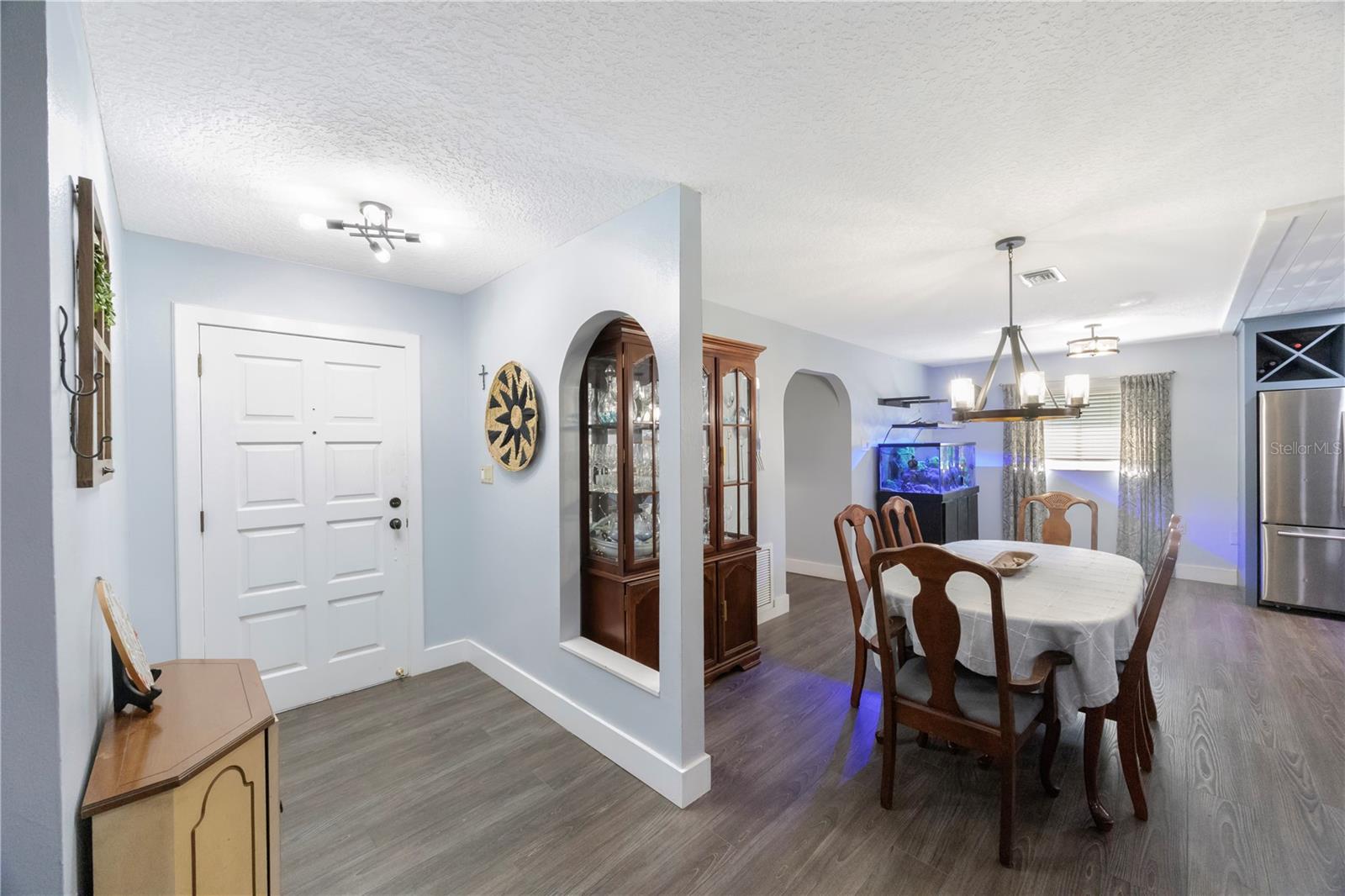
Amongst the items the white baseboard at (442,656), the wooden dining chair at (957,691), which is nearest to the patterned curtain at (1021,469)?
the wooden dining chair at (957,691)

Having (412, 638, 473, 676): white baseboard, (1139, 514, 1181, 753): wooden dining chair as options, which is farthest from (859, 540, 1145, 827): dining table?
(412, 638, 473, 676): white baseboard

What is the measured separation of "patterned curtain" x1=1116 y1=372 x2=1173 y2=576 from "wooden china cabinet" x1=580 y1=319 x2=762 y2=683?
191 inches

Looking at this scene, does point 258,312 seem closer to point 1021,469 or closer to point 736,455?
point 736,455

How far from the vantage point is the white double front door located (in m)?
2.65

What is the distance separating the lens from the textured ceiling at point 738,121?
1288 millimetres

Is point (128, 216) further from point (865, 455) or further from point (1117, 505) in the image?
point (1117, 505)

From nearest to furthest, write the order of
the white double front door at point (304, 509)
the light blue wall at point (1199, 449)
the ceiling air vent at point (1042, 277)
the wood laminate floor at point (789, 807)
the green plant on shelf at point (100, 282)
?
the green plant on shelf at point (100, 282) < the wood laminate floor at point (789, 807) < the white double front door at point (304, 509) < the ceiling air vent at point (1042, 277) < the light blue wall at point (1199, 449)

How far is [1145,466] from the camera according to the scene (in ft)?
17.9

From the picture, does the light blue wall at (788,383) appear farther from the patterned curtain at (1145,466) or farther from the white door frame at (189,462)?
the white door frame at (189,462)

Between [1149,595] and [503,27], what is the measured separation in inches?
104

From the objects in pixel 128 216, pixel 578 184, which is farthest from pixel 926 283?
pixel 128 216

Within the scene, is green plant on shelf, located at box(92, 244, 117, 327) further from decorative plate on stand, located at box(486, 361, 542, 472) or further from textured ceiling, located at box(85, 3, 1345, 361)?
decorative plate on stand, located at box(486, 361, 542, 472)

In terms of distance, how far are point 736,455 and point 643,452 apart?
0.83 meters

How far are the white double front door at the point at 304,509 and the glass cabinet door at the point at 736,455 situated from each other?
1915 mm
